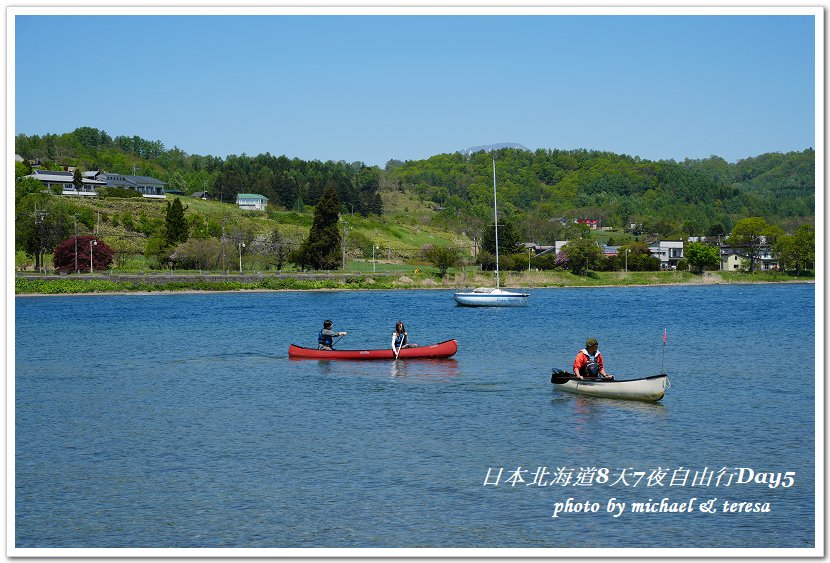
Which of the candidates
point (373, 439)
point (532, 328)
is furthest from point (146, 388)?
point (532, 328)

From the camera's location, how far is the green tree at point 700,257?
14938 centimetres

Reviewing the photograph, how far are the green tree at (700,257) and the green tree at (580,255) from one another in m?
18.5

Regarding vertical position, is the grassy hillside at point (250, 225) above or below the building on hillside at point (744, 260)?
above

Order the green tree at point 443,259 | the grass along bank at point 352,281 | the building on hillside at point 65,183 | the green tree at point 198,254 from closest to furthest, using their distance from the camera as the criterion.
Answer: the grass along bank at point 352,281 → the green tree at point 198,254 → the green tree at point 443,259 → the building on hillside at point 65,183

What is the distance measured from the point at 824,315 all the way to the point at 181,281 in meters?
103

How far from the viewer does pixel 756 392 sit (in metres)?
35.3

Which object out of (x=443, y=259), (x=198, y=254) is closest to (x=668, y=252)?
(x=443, y=259)

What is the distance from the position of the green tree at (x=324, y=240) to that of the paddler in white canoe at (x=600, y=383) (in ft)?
307

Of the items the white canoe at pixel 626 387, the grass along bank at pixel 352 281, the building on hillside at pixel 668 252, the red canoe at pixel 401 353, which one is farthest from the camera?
the building on hillside at pixel 668 252

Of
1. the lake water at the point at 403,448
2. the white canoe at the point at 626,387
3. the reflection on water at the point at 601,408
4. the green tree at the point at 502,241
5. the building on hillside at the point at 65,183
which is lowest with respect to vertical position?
the lake water at the point at 403,448

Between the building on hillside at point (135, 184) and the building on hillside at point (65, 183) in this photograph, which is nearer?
the building on hillside at point (65, 183)

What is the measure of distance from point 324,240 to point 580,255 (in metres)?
38.0

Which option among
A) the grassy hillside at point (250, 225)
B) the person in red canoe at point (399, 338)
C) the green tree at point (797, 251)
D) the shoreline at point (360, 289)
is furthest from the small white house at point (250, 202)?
the person in red canoe at point (399, 338)

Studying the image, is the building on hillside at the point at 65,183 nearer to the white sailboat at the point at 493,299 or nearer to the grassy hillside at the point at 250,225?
the grassy hillside at the point at 250,225
